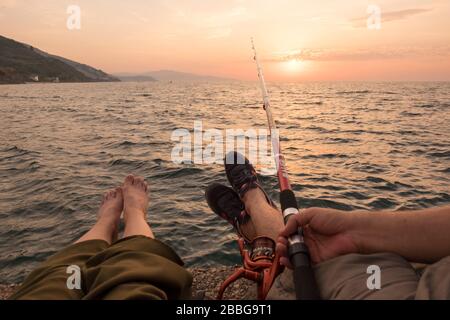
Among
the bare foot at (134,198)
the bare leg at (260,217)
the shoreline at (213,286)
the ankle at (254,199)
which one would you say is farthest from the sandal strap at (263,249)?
the bare foot at (134,198)

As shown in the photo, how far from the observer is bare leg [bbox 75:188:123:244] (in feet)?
10.9

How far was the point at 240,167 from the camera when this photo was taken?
18.4 ft

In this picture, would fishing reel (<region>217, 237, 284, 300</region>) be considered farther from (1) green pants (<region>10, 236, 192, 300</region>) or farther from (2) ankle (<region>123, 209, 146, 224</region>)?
(2) ankle (<region>123, 209, 146, 224</region>)

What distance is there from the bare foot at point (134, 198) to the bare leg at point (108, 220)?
0.09 m

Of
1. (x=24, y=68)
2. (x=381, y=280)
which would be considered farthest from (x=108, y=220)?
(x=24, y=68)

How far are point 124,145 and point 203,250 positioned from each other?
7627 millimetres

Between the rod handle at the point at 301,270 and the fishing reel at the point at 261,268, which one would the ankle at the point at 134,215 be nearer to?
the fishing reel at the point at 261,268

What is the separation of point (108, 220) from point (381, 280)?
2.98 m

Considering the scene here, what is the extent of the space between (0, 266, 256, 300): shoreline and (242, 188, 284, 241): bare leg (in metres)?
0.50

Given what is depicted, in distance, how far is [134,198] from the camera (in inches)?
183

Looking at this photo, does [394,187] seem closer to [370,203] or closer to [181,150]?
[370,203]

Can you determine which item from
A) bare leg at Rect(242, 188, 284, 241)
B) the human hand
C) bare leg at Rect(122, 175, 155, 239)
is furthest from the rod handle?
bare leg at Rect(122, 175, 155, 239)

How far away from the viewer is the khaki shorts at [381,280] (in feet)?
5.44
